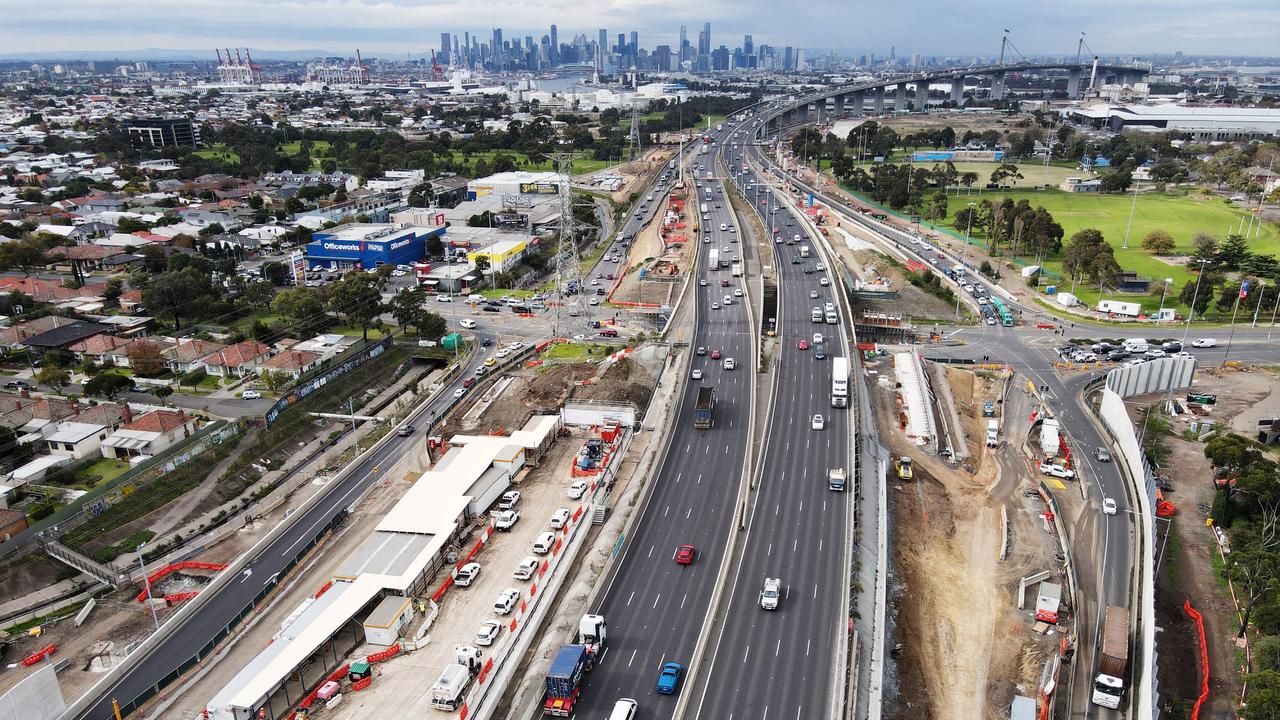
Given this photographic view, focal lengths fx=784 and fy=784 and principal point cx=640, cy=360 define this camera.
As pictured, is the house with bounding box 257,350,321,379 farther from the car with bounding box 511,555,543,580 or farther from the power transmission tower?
the car with bounding box 511,555,543,580

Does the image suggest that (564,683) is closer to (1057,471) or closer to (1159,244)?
(1057,471)

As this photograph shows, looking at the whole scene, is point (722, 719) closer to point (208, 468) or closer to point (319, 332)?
point (208, 468)

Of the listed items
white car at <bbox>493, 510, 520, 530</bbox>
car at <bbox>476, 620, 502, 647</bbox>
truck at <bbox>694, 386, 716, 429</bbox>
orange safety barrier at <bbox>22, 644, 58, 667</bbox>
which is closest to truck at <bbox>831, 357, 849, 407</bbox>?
truck at <bbox>694, 386, 716, 429</bbox>

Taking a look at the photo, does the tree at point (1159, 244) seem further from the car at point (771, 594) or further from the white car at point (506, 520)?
the white car at point (506, 520)

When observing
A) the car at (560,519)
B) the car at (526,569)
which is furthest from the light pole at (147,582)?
the car at (560,519)

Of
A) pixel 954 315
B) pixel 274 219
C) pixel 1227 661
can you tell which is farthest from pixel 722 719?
pixel 274 219

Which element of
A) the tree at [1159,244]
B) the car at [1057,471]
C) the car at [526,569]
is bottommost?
the car at [1057,471]
